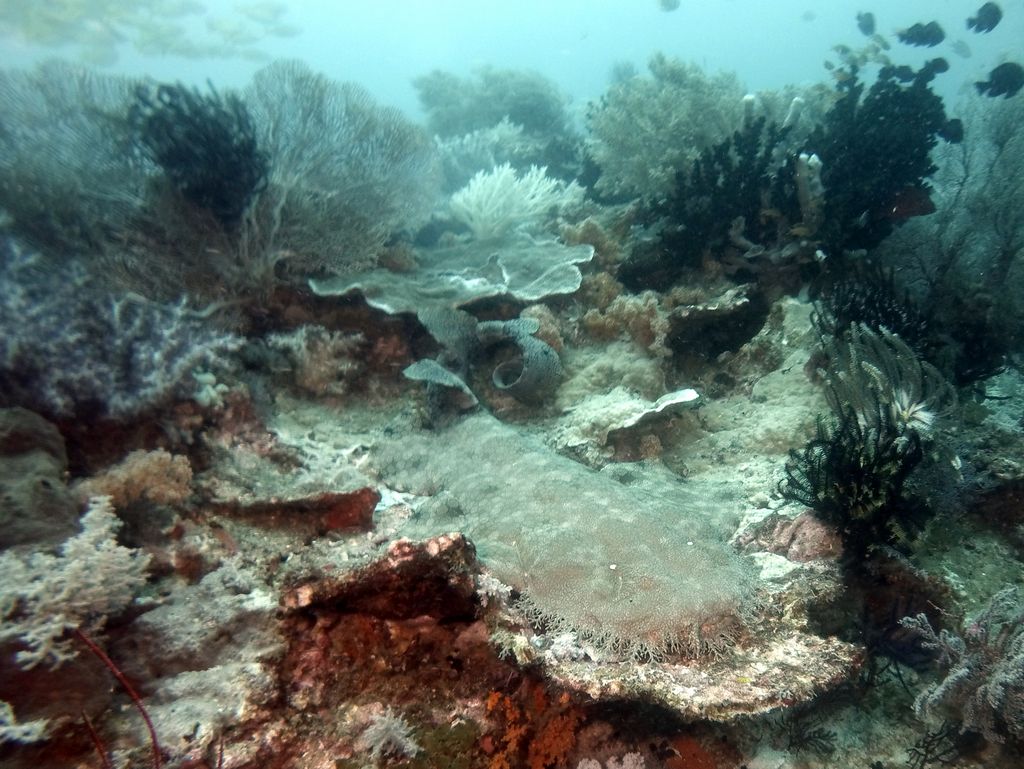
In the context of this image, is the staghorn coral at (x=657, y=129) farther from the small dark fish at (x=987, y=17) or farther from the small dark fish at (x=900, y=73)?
the small dark fish at (x=987, y=17)

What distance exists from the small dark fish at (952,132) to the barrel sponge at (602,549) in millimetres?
5982

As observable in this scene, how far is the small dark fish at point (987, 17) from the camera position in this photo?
930cm

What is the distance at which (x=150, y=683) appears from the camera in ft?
6.66

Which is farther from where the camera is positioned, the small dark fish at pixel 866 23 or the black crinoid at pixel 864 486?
the small dark fish at pixel 866 23

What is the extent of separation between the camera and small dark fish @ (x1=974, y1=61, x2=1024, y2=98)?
274 inches

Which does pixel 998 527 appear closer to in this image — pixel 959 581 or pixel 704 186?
pixel 959 581

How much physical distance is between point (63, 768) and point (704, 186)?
22.2 ft

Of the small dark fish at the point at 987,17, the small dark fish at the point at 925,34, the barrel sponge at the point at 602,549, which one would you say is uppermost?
the small dark fish at the point at 987,17

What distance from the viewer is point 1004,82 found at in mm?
7055

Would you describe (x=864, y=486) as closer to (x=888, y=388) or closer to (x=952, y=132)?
(x=888, y=388)

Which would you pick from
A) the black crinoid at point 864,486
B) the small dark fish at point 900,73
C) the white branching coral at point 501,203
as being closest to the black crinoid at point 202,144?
the white branching coral at point 501,203

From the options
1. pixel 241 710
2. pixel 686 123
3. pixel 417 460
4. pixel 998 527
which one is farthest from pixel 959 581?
pixel 686 123

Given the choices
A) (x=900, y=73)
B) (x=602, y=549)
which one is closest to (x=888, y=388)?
(x=602, y=549)

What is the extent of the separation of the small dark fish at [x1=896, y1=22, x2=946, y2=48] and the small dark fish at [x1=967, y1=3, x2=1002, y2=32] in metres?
0.52
